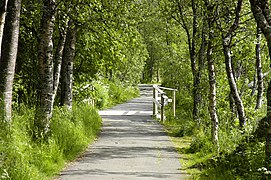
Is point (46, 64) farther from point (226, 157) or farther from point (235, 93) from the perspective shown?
point (235, 93)

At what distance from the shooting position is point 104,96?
26.6 metres

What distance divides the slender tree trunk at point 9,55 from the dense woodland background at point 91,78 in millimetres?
19

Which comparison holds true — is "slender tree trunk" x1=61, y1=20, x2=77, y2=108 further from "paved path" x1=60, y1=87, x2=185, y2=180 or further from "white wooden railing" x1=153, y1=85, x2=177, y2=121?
"white wooden railing" x1=153, y1=85, x2=177, y2=121

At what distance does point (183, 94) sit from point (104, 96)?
4365 millimetres

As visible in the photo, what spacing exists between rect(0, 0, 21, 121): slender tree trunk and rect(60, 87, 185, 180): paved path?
1.85 metres

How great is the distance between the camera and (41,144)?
31.4 ft

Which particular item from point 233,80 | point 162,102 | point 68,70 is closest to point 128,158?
point 233,80

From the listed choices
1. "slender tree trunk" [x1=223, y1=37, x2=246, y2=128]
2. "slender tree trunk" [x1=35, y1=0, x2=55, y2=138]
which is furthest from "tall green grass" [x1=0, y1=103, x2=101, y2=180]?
"slender tree trunk" [x1=223, y1=37, x2=246, y2=128]

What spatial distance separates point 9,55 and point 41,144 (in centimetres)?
183

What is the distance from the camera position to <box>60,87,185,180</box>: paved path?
892cm

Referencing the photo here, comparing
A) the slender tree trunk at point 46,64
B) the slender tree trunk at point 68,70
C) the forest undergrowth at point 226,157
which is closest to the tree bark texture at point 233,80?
the forest undergrowth at point 226,157

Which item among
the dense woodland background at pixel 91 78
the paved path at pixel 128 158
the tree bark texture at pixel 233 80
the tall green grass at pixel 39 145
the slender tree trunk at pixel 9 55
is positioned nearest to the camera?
the tall green grass at pixel 39 145

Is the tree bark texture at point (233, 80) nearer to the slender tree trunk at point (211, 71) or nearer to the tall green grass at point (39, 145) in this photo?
the slender tree trunk at point (211, 71)

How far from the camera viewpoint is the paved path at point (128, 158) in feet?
29.3
